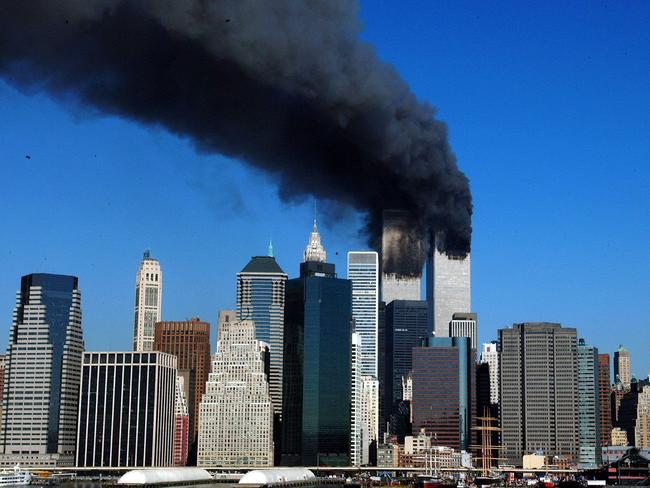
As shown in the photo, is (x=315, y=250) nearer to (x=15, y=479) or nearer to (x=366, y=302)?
(x=366, y=302)

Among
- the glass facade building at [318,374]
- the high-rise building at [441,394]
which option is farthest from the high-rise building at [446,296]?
the glass facade building at [318,374]

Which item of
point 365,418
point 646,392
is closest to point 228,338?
point 365,418

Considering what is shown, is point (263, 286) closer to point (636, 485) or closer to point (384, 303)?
point (384, 303)

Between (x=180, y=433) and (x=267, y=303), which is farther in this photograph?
(x=267, y=303)

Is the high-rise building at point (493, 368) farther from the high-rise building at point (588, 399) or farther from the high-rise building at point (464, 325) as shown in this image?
the high-rise building at point (588, 399)

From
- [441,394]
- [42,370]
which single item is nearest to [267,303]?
[441,394]

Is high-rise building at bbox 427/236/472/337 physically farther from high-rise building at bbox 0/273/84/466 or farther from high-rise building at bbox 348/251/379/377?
high-rise building at bbox 0/273/84/466
